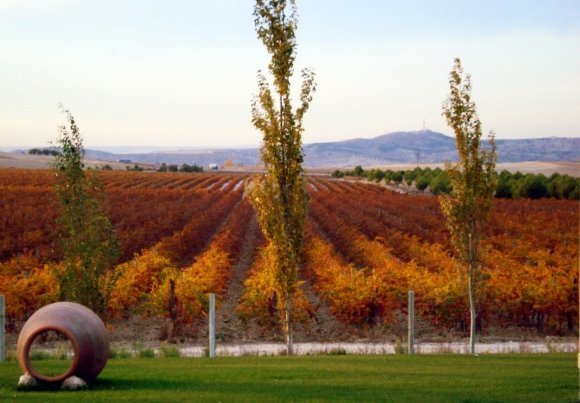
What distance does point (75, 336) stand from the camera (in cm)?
1062

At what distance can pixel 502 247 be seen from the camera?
32.1 m

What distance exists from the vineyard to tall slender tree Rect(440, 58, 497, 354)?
2.87 ft

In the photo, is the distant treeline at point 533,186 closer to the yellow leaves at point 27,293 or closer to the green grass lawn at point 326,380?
the yellow leaves at point 27,293

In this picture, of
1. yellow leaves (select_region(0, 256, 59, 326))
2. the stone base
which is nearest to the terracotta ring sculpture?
the stone base

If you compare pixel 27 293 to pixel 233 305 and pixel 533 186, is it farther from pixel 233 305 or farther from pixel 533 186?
pixel 533 186

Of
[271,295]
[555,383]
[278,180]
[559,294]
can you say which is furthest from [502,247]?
[555,383]

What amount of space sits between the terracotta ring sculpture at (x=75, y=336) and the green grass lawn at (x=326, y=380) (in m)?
0.28

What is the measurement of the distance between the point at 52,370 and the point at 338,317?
9.20 metres

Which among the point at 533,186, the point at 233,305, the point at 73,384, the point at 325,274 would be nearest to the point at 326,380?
the point at 73,384

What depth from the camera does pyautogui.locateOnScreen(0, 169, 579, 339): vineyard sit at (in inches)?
784

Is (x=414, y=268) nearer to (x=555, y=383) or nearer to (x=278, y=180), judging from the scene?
(x=278, y=180)

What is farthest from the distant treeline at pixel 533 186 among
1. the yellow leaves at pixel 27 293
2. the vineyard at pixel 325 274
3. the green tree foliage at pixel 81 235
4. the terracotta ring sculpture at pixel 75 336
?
the terracotta ring sculpture at pixel 75 336

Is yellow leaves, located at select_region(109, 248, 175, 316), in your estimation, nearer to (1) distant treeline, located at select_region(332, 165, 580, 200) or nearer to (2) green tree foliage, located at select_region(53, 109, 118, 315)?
(2) green tree foliage, located at select_region(53, 109, 118, 315)

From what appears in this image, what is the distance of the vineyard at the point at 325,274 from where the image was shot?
65.3 feet
